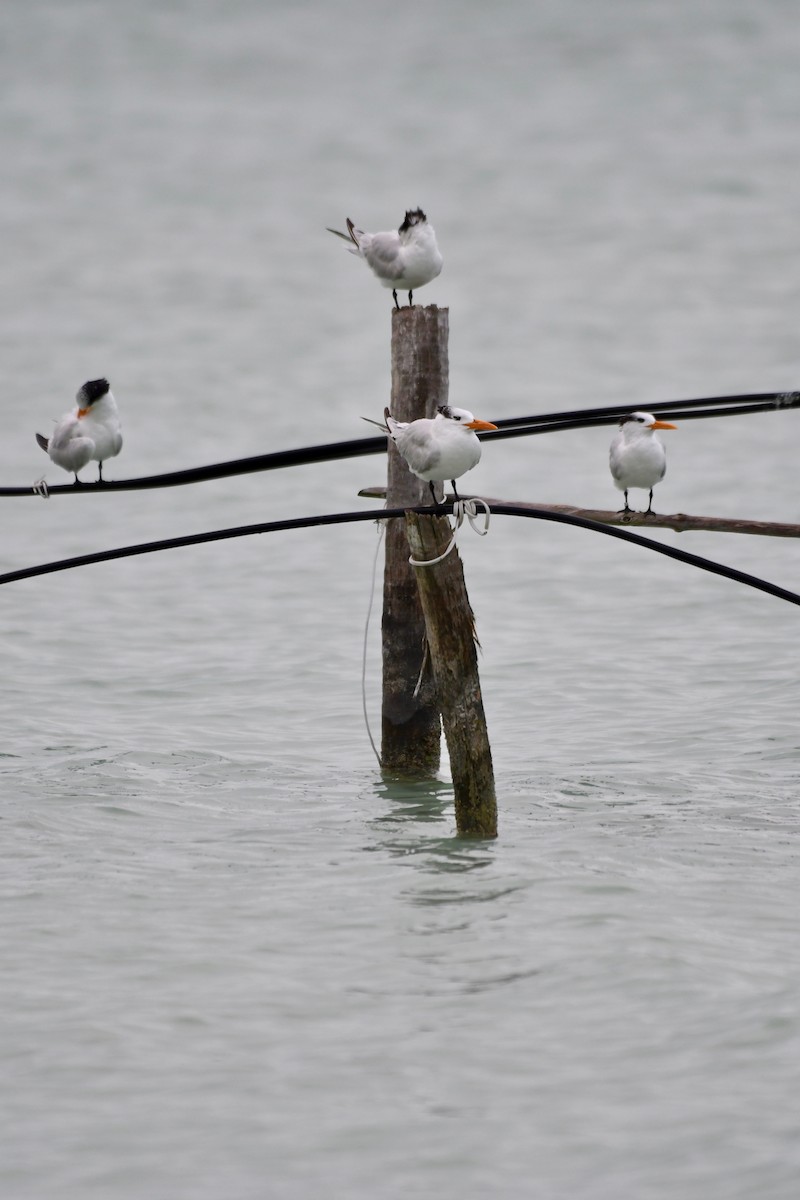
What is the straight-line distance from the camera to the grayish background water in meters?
5.37

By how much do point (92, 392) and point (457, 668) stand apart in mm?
2891

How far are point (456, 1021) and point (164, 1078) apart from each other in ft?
3.86

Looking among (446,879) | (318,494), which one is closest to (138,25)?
(318,494)

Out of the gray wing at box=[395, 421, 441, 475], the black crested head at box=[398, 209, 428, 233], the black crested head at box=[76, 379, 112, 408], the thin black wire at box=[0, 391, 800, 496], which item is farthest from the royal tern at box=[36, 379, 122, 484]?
the gray wing at box=[395, 421, 441, 475]

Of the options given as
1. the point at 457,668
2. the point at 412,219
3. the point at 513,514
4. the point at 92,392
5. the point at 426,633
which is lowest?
the point at 457,668

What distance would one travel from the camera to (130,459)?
27.0m

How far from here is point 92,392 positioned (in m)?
8.96

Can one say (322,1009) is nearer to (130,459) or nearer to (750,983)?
(750,983)

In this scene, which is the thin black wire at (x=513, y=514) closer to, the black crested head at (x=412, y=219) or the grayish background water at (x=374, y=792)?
the grayish background water at (x=374, y=792)

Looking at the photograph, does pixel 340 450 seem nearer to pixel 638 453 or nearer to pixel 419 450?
pixel 419 450

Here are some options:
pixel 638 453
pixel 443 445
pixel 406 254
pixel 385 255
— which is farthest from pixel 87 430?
pixel 638 453

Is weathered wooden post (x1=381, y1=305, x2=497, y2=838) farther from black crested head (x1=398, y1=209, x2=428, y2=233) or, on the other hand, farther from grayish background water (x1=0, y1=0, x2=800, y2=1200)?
black crested head (x1=398, y1=209, x2=428, y2=233)

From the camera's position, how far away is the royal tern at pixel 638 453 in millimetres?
8641

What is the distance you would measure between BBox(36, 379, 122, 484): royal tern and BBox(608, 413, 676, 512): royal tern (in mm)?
2872
